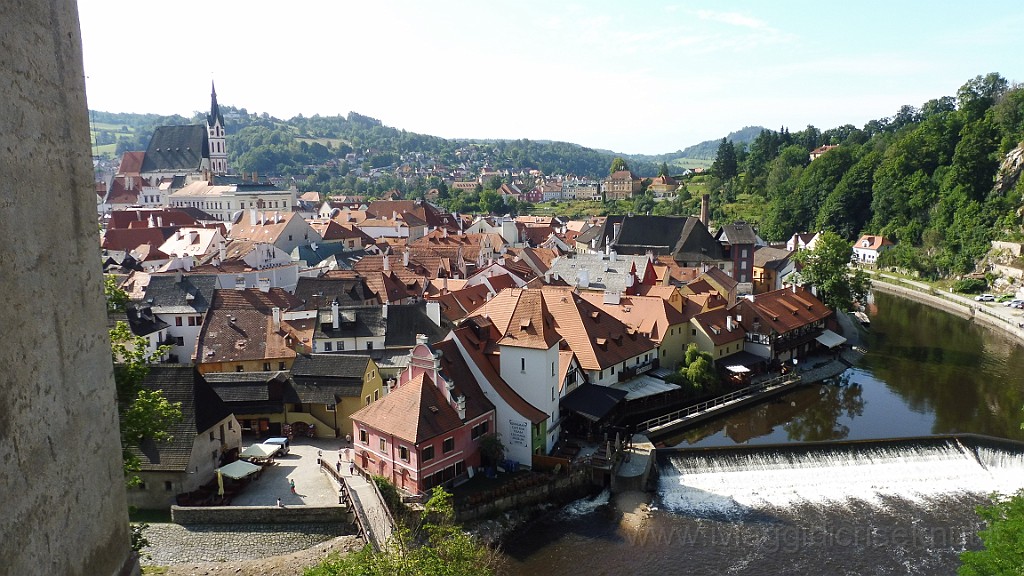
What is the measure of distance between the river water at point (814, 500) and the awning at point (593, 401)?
347 centimetres

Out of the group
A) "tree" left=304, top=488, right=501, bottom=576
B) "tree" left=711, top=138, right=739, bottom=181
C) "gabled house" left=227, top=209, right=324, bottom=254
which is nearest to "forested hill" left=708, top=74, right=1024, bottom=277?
"tree" left=711, top=138, right=739, bottom=181

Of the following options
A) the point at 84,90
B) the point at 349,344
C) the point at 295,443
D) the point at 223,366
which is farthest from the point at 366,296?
the point at 84,90

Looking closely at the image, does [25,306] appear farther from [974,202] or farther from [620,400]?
[974,202]

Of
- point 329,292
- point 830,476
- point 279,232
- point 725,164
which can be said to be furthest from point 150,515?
point 725,164

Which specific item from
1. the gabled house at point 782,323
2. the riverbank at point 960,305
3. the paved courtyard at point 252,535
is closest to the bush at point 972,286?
the riverbank at point 960,305

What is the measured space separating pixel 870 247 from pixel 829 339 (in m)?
52.1

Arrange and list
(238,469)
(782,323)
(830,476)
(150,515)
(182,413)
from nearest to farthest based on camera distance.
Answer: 1. (150,515)
2. (238,469)
3. (182,413)
4. (830,476)
5. (782,323)

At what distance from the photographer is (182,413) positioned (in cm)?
2662

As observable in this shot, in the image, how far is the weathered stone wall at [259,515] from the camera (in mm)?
24016

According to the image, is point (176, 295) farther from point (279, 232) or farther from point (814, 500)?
point (814, 500)

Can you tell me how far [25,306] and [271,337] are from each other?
3467cm

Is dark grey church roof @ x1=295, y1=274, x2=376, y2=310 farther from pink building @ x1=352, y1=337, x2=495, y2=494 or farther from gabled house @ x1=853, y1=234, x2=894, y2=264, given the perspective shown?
gabled house @ x1=853, y1=234, x2=894, y2=264

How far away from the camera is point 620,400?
117ft

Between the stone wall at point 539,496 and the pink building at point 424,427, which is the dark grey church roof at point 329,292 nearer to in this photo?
the pink building at point 424,427
